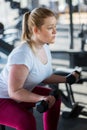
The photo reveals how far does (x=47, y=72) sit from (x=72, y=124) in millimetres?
860

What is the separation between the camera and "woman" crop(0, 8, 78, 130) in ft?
4.24

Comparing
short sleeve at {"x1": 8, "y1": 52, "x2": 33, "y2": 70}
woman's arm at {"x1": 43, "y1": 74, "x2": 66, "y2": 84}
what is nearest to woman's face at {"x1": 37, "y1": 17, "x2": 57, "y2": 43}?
short sleeve at {"x1": 8, "y1": 52, "x2": 33, "y2": 70}

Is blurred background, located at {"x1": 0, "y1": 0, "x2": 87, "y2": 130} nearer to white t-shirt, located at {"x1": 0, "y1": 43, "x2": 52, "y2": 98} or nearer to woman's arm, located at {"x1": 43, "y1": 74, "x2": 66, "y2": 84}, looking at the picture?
woman's arm, located at {"x1": 43, "y1": 74, "x2": 66, "y2": 84}

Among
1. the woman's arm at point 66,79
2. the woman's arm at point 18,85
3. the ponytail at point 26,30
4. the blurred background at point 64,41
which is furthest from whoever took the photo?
the blurred background at point 64,41

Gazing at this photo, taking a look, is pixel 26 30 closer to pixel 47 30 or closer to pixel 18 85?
pixel 47 30

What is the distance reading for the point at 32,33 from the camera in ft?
4.62

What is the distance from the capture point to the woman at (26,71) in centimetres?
129

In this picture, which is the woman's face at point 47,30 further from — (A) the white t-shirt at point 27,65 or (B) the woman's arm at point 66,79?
(B) the woman's arm at point 66,79

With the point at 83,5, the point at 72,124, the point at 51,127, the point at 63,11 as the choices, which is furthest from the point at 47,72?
the point at 63,11

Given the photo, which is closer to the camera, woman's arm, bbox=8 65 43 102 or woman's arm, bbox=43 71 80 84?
woman's arm, bbox=8 65 43 102

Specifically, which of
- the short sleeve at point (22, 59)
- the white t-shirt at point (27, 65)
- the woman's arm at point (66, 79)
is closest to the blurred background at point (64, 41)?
the woman's arm at point (66, 79)

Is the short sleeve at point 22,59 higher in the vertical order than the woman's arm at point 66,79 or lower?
higher

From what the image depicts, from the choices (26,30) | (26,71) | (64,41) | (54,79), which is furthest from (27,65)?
(64,41)

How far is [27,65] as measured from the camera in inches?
52.3
